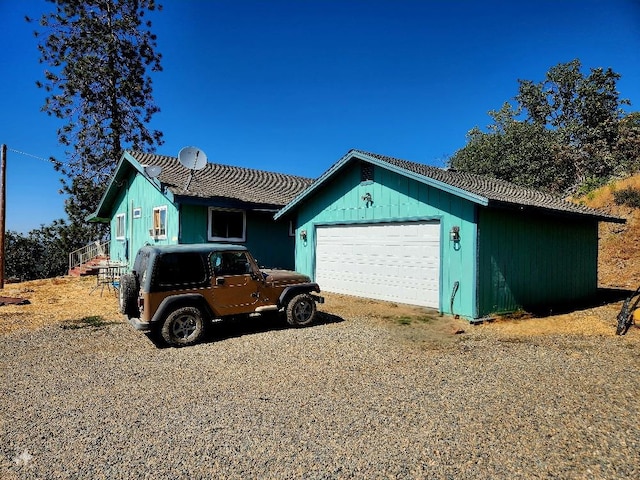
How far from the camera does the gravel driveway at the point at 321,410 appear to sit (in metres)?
3.33

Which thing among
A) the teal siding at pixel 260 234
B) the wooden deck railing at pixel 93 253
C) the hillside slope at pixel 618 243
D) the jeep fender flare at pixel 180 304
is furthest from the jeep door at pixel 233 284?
the wooden deck railing at pixel 93 253

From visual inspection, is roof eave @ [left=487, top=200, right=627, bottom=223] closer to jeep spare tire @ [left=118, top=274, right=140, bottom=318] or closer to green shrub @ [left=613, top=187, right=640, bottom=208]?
jeep spare tire @ [left=118, top=274, right=140, bottom=318]

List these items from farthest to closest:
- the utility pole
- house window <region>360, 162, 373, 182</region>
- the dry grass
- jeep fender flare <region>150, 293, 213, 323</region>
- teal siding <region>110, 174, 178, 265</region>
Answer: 1. the utility pole
2. teal siding <region>110, 174, 178, 265</region>
3. house window <region>360, 162, 373, 182</region>
4. the dry grass
5. jeep fender flare <region>150, 293, 213, 323</region>

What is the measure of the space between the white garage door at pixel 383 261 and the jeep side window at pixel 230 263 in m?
4.93

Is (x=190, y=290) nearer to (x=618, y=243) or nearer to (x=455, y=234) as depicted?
(x=455, y=234)

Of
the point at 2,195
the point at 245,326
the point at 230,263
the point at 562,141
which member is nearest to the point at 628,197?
the point at 562,141

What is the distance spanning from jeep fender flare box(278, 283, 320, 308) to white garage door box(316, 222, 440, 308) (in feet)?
11.1

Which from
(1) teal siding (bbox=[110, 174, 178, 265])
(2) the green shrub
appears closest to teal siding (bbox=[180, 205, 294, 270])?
(1) teal siding (bbox=[110, 174, 178, 265])

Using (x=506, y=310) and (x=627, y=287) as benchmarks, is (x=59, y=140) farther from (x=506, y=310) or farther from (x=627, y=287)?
(x=627, y=287)

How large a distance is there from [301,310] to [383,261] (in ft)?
12.9

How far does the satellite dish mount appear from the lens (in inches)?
535

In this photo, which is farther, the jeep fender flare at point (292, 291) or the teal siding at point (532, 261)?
the teal siding at point (532, 261)

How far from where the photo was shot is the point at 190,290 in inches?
279

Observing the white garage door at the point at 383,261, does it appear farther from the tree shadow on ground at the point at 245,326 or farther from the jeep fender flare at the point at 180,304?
the jeep fender flare at the point at 180,304
